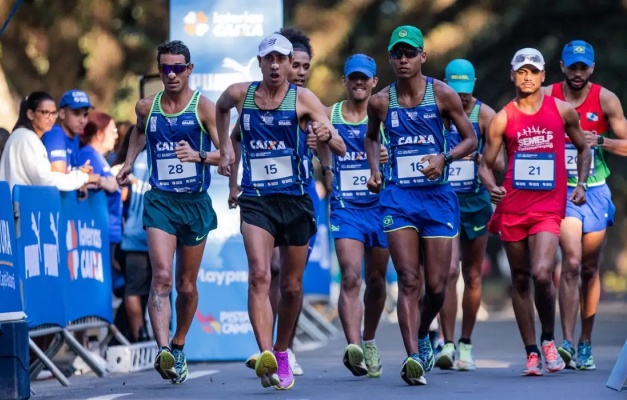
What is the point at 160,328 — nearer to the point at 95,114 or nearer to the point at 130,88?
the point at 95,114

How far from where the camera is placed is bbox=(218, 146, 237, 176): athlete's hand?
1197 cm

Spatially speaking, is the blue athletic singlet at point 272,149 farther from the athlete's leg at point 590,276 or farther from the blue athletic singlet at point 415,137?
the athlete's leg at point 590,276

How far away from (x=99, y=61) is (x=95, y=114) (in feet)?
47.9

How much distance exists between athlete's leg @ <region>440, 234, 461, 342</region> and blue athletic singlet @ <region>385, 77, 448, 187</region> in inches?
77.8

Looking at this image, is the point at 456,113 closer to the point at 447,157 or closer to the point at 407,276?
the point at 447,157

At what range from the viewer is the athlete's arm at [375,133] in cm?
1212

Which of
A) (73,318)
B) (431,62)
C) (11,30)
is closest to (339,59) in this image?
(431,62)

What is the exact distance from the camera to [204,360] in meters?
16.1

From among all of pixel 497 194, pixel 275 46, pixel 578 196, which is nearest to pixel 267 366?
pixel 275 46

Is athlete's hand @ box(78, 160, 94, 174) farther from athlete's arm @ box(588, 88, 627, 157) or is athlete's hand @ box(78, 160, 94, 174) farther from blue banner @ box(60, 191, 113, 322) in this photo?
athlete's arm @ box(588, 88, 627, 157)

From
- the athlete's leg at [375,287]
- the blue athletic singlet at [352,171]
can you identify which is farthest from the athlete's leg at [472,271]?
the blue athletic singlet at [352,171]

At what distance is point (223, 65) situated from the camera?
A: 15.7 m

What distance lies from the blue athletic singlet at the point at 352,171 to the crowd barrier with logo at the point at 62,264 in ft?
7.28

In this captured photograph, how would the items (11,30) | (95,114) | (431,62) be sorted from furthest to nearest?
(431,62)
(11,30)
(95,114)
